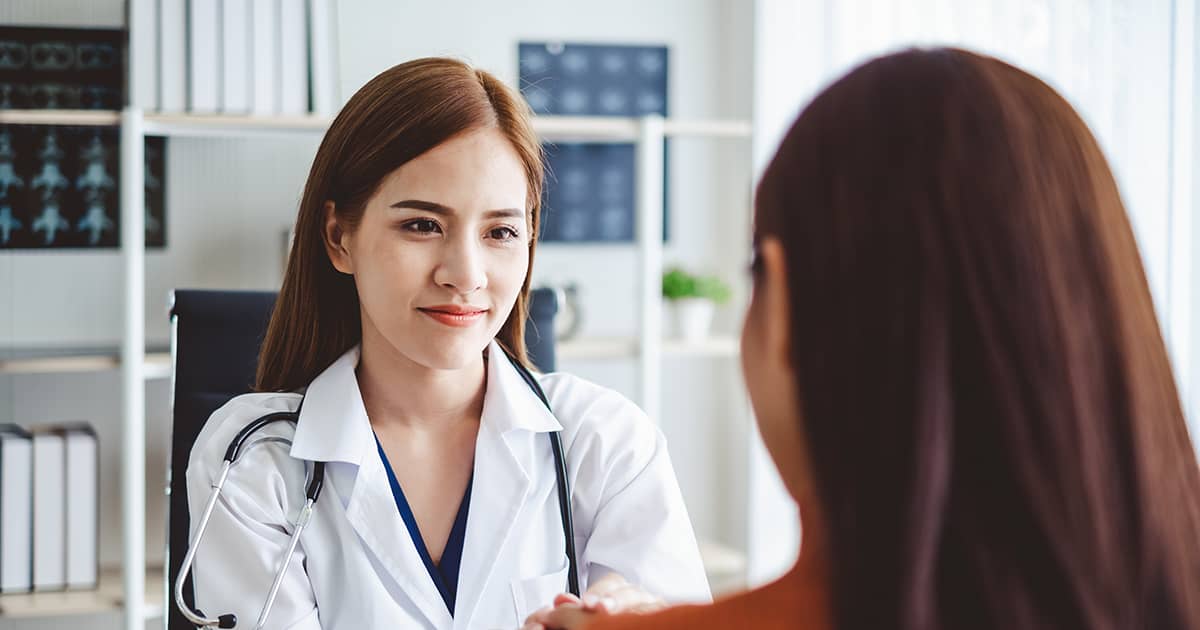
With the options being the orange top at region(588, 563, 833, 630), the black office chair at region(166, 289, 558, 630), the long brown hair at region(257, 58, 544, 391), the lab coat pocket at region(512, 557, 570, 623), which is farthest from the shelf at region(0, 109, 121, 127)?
the orange top at region(588, 563, 833, 630)

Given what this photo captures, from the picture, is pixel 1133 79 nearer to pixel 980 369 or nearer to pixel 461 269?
pixel 461 269

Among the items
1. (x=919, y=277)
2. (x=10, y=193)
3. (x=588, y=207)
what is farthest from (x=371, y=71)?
(x=919, y=277)

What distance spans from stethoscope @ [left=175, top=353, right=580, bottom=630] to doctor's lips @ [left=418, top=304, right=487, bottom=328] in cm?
17

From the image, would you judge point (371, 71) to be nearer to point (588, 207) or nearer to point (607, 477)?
point (588, 207)

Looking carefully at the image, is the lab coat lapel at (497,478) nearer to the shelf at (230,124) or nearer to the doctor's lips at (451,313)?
the doctor's lips at (451,313)

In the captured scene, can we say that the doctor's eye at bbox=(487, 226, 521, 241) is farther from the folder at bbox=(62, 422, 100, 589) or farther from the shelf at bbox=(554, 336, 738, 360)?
the folder at bbox=(62, 422, 100, 589)

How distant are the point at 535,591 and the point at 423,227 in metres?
0.42

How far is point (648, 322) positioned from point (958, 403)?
6.55 ft

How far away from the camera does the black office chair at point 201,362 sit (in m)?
1.53

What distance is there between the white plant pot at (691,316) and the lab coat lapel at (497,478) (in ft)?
4.32

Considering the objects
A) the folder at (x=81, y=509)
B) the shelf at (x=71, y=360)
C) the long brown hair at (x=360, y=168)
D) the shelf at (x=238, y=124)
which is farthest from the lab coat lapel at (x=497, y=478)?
the folder at (x=81, y=509)

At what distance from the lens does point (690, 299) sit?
8.91ft

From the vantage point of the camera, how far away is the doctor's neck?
138 cm

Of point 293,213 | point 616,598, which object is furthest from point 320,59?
point 616,598
